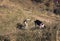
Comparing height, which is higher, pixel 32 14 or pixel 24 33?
pixel 24 33

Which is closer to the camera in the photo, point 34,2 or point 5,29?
point 5,29

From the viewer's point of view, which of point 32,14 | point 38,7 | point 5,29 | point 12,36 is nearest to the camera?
point 12,36

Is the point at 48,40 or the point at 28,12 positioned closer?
the point at 48,40

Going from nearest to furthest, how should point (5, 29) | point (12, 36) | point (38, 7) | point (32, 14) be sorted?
point (12, 36)
point (5, 29)
point (32, 14)
point (38, 7)

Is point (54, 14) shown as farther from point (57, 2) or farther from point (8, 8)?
point (8, 8)

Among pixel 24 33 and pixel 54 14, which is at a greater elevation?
pixel 24 33

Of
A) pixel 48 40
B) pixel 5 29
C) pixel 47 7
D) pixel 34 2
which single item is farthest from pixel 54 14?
pixel 48 40

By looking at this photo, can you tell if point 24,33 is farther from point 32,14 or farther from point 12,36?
point 32,14

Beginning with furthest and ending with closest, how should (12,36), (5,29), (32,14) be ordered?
(32,14), (5,29), (12,36)

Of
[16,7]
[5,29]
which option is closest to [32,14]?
[16,7]
